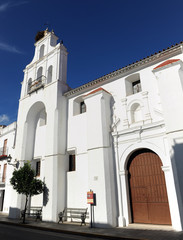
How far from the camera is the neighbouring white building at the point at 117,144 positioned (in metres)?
8.94

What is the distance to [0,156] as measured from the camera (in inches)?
770

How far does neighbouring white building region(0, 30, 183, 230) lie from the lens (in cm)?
894

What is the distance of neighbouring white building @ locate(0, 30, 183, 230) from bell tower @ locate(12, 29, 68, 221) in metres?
0.07

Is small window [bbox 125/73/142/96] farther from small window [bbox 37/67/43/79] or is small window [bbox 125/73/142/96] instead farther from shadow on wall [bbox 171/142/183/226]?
small window [bbox 37/67/43/79]

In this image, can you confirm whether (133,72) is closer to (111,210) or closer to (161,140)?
(161,140)

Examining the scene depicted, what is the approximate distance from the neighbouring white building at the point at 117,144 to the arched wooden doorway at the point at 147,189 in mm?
45

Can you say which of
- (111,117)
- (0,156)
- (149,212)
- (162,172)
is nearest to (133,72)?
(111,117)

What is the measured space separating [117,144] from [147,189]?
2846 millimetres

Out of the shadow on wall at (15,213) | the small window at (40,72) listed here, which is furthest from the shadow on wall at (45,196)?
the small window at (40,72)

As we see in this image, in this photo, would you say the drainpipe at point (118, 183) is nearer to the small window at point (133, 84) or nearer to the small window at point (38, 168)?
the small window at point (133, 84)

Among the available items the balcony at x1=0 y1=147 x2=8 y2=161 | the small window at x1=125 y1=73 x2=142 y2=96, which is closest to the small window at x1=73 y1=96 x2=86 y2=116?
the small window at x1=125 y1=73 x2=142 y2=96

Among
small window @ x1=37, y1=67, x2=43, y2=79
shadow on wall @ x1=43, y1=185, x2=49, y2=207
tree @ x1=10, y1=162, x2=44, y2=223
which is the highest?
small window @ x1=37, y1=67, x2=43, y2=79

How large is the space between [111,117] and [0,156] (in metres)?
13.8

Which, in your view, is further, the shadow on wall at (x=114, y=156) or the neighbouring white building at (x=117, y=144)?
the shadow on wall at (x=114, y=156)
